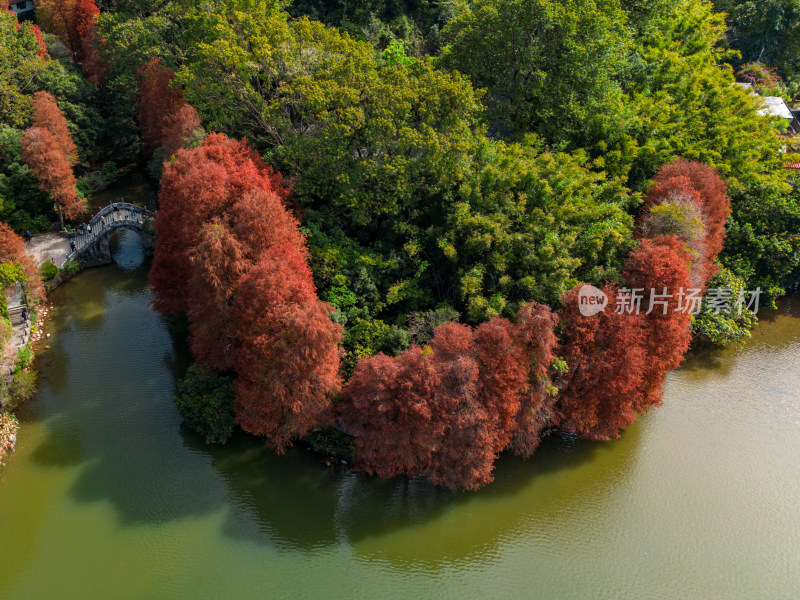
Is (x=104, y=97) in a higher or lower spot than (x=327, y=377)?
higher

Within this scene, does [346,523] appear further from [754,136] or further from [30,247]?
[754,136]

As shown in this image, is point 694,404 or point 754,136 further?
point 754,136

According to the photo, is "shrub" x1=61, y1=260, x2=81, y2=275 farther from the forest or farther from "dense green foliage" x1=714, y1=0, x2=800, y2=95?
"dense green foliage" x1=714, y1=0, x2=800, y2=95

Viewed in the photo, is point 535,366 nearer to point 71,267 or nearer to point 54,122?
point 71,267

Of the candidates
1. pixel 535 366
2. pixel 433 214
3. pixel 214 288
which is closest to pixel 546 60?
pixel 433 214

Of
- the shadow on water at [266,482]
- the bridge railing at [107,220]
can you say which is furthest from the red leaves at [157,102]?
the shadow on water at [266,482]

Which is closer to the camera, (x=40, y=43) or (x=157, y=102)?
(x=157, y=102)

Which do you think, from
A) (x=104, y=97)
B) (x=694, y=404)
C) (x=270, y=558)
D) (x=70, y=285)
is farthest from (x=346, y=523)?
(x=104, y=97)
